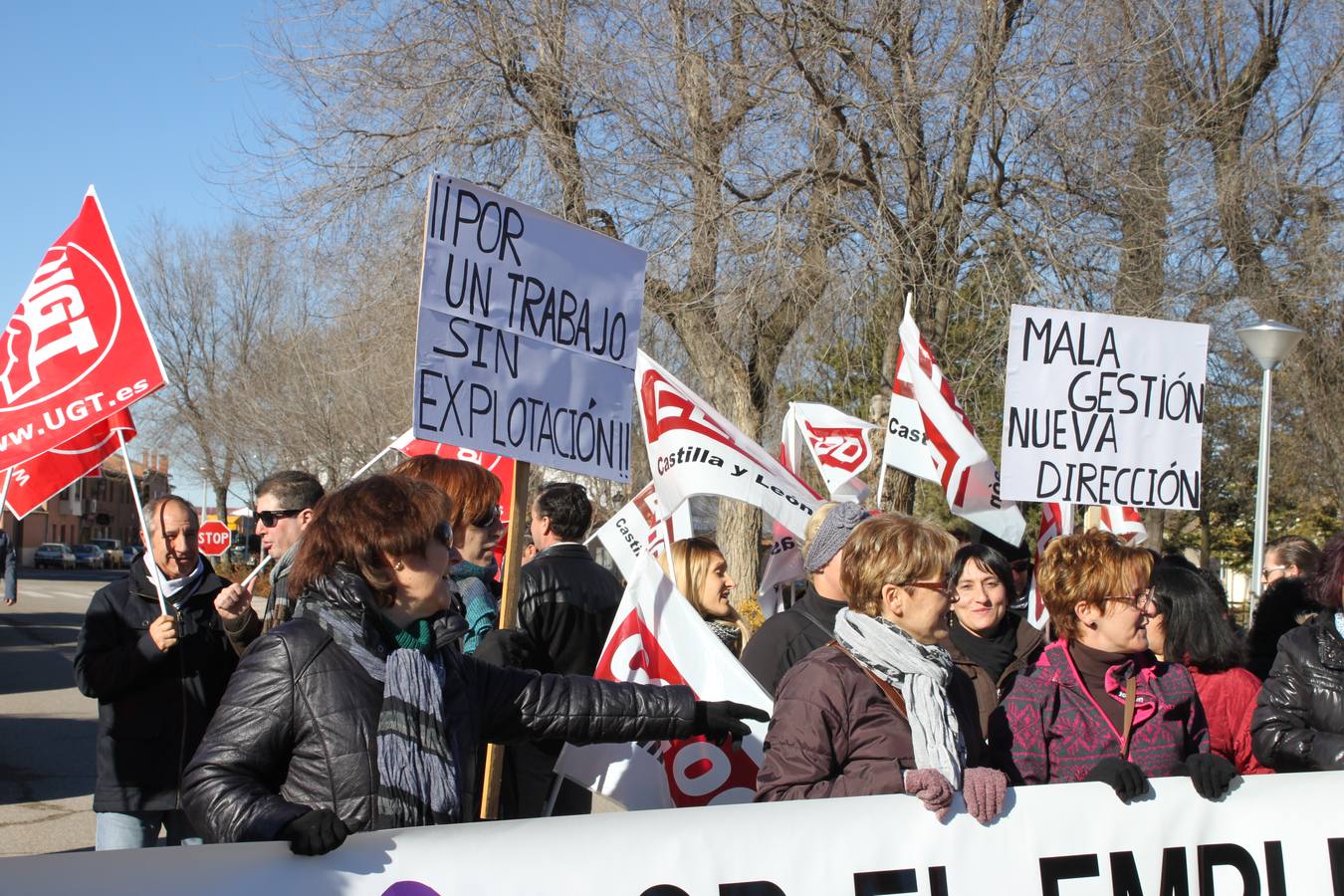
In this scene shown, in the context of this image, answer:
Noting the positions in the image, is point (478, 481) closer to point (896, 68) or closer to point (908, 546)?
point (908, 546)

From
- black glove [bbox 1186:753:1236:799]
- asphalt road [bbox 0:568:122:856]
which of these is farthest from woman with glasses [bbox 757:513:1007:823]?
asphalt road [bbox 0:568:122:856]

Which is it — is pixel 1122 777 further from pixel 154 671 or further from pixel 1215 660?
pixel 154 671

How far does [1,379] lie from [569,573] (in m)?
2.05

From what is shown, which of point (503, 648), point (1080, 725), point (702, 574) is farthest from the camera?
point (702, 574)

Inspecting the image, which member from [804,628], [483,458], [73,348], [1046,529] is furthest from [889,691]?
[1046,529]

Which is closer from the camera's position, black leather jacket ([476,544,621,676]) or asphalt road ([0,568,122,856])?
black leather jacket ([476,544,621,676])

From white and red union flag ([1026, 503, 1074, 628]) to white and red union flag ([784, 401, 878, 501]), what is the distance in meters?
2.08

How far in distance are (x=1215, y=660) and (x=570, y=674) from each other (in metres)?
2.17

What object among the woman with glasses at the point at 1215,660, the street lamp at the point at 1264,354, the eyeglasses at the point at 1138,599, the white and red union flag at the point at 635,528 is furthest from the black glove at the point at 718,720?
the street lamp at the point at 1264,354

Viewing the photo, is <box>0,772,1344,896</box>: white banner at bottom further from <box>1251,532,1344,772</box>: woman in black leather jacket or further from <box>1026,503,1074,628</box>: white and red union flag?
<box>1026,503,1074,628</box>: white and red union flag

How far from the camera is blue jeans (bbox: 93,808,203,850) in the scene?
444 cm

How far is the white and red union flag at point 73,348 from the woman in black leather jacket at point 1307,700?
12.5 feet

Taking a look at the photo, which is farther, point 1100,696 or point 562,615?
point 562,615

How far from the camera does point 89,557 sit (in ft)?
205
